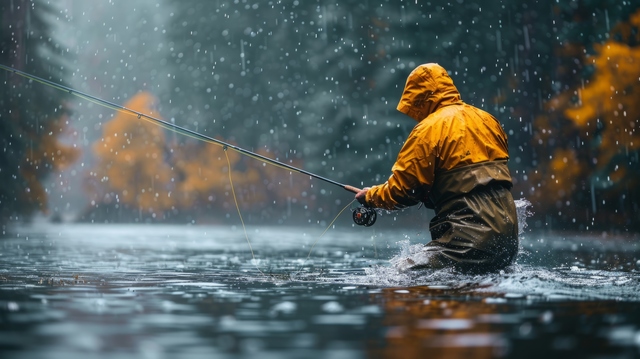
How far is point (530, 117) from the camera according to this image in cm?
3206

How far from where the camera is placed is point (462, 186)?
738cm

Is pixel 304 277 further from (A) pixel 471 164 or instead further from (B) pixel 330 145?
(B) pixel 330 145

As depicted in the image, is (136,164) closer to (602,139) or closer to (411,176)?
(602,139)

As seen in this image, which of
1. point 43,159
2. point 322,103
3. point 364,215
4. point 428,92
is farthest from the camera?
point 322,103

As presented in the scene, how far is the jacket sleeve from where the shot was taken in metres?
7.42

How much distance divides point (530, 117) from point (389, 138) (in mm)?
6562

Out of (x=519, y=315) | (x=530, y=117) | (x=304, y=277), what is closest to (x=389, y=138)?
(x=530, y=117)

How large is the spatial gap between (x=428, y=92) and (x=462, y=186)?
893mm

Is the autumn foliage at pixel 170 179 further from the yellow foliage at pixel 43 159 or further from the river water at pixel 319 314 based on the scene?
the river water at pixel 319 314

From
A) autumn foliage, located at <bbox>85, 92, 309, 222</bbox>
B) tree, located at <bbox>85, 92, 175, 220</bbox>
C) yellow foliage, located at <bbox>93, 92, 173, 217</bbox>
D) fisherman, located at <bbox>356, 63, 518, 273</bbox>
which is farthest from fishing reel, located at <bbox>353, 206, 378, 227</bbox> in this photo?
yellow foliage, located at <bbox>93, 92, 173, 217</bbox>

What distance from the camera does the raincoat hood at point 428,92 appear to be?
25.7 feet

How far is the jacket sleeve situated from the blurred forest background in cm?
1784

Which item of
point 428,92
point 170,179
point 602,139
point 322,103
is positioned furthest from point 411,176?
point 170,179

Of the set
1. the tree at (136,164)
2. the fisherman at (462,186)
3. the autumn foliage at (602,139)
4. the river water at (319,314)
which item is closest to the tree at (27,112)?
the autumn foliage at (602,139)
